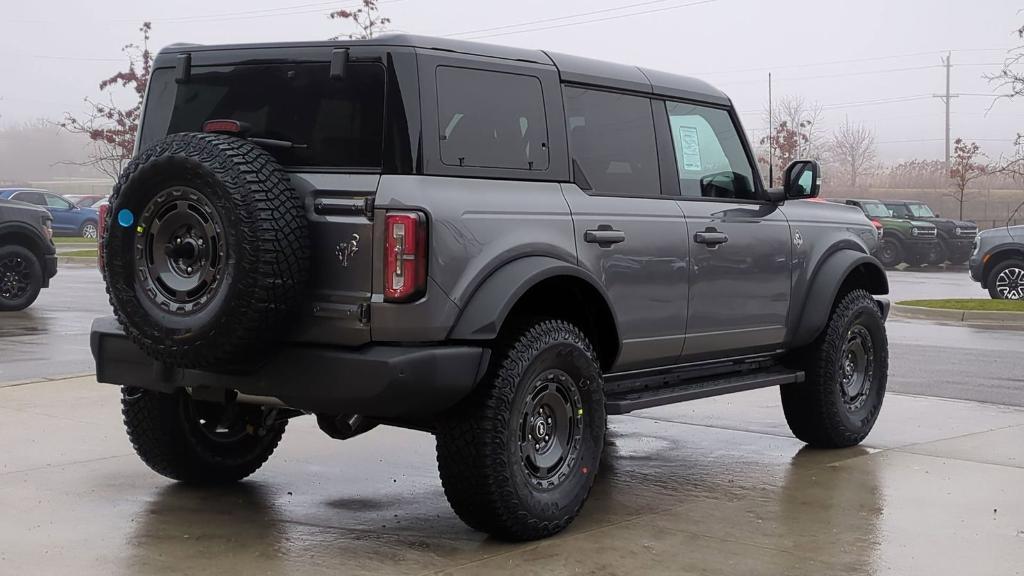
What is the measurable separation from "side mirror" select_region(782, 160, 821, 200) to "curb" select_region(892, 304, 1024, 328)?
10.2 metres

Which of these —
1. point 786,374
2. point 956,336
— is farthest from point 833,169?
point 786,374

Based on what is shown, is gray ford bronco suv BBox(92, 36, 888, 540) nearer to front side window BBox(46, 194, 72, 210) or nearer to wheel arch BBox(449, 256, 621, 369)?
wheel arch BBox(449, 256, 621, 369)

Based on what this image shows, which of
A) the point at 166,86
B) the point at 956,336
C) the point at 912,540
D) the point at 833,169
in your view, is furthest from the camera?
the point at 833,169

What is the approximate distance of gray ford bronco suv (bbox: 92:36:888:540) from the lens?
16.6 feet

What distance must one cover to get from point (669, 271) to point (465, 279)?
4.98 feet

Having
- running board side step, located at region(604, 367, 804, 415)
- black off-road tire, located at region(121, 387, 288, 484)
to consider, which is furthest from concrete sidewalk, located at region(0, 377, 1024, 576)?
running board side step, located at region(604, 367, 804, 415)

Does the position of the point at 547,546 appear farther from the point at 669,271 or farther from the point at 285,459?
the point at 285,459

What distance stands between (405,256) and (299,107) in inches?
36.9

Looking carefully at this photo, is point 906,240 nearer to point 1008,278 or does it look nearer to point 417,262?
point 1008,278

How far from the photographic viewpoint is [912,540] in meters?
5.62

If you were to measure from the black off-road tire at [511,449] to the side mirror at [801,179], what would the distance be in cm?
221

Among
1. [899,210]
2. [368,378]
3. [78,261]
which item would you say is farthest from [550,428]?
[899,210]

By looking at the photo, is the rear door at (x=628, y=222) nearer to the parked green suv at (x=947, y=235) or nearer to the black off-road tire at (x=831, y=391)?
the black off-road tire at (x=831, y=391)

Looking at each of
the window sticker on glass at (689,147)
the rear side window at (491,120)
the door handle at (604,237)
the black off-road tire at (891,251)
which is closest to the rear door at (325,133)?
the rear side window at (491,120)
